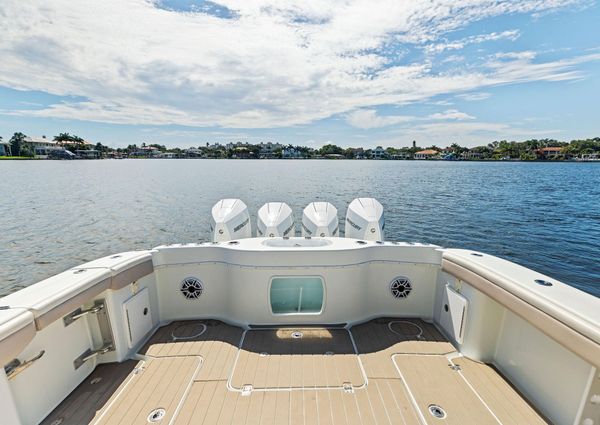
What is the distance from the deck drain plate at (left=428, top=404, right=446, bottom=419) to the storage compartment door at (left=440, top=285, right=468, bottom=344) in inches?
34.7

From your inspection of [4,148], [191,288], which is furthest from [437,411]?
[4,148]

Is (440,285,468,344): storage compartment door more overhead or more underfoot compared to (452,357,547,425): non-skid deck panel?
more overhead

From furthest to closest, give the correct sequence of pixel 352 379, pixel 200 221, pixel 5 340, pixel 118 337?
pixel 200 221 < pixel 118 337 < pixel 352 379 < pixel 5 340

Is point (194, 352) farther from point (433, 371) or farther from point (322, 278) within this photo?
point (433, 371)

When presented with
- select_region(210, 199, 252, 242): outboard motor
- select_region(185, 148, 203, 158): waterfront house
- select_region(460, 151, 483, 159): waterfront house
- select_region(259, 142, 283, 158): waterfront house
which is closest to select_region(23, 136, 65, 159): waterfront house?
select_region(185, 148, 203, 158): waterfront house

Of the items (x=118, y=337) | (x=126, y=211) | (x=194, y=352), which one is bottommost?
(x=126, y=211)

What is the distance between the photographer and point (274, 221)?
17.9ft

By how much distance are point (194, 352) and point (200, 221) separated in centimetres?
1053

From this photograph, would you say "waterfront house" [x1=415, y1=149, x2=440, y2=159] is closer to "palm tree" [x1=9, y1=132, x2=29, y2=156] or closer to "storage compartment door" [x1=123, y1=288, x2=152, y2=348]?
"storage compartment door" [x1=123, y1=288, x2=152, y2=348]

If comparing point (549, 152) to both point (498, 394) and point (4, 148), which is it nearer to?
point (498, 394)

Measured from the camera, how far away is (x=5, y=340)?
161 cm

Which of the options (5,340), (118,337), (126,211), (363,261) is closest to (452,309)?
Answer: (363,261)

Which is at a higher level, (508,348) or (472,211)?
(508,348)

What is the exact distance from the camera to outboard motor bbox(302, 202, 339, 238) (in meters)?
5.39
